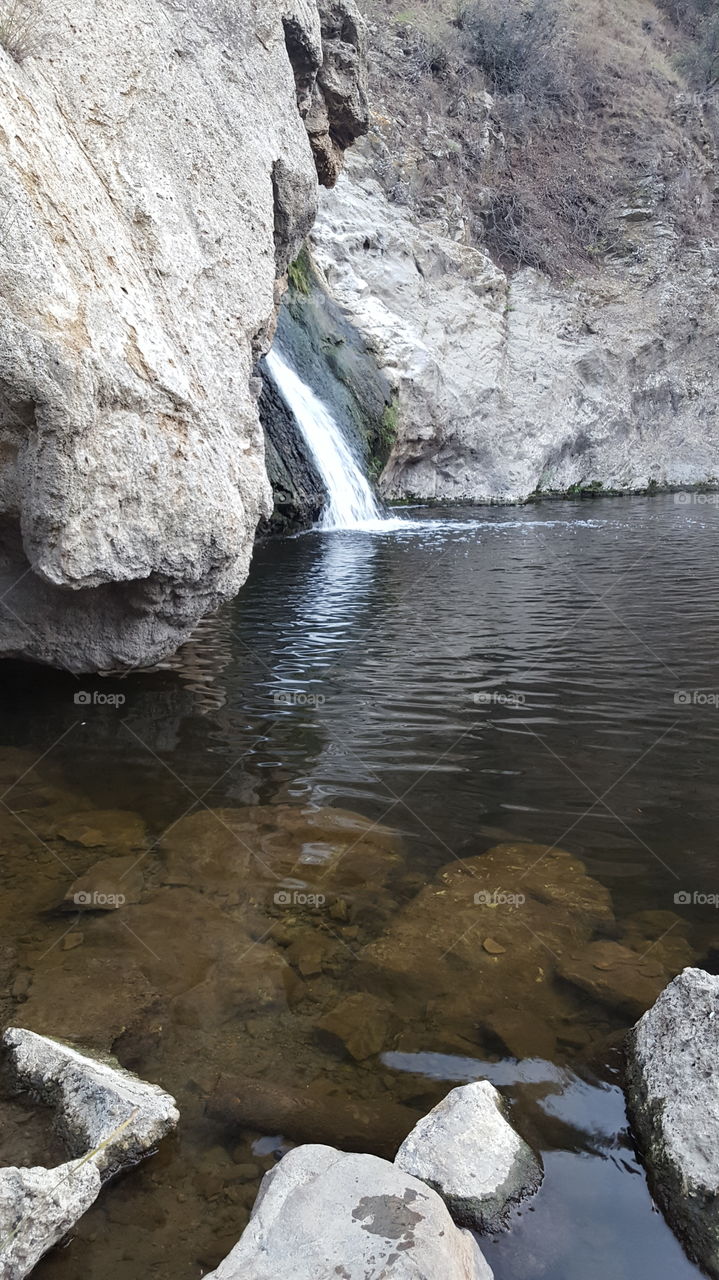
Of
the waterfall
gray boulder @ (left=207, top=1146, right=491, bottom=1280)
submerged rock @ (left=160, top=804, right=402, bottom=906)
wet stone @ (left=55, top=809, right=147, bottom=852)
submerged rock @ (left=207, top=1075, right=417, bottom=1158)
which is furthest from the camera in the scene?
the waterfall

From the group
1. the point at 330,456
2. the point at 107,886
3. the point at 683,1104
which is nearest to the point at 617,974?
the point at 683,1104

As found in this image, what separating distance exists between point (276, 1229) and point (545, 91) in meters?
38.0

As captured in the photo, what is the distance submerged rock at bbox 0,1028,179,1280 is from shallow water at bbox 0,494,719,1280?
86 mm

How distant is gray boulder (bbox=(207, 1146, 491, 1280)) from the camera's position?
5.91ft

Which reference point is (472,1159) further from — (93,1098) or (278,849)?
(278,849)

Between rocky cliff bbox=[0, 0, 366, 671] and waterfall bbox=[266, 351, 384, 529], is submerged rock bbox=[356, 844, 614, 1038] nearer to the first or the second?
rocky cliff bbox=[0, 0, 366, 671]

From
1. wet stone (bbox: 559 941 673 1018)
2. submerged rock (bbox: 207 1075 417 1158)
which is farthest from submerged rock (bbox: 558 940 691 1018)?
submerged rock (bbox: 207 1075 417 1158)

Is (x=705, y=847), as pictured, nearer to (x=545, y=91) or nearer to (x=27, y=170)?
(x=27, y=170)

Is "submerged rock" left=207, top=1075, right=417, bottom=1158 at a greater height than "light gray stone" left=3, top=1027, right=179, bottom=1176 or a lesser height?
lesser

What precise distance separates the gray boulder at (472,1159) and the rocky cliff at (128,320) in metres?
3.95

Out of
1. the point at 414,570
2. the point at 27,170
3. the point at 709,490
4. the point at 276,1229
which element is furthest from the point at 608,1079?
the point at 709,490

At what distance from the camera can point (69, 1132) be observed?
2.42 m

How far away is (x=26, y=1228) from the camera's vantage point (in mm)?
2021

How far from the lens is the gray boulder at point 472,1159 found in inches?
87.7
